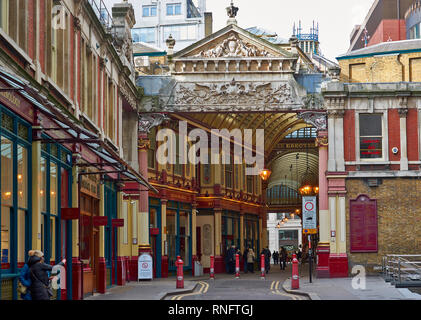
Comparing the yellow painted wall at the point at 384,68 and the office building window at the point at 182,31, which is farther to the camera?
the office building window at the point at 182,31

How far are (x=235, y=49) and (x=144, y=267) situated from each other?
403 inches

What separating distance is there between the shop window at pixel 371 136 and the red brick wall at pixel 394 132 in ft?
1.32

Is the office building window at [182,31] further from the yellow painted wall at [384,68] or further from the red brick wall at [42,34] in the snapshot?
the red brick wall at [42,34]

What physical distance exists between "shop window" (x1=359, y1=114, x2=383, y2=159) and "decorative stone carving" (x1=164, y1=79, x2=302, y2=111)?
3.05 metres

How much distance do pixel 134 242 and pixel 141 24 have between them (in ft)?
206

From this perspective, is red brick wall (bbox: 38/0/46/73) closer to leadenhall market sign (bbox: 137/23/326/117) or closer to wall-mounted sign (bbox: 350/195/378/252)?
leadenhall market sign (bbox: 137/23/326/117)

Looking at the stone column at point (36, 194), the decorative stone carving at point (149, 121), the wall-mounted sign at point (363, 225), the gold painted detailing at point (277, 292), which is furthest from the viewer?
the decorative stone carving at point (149, 121)

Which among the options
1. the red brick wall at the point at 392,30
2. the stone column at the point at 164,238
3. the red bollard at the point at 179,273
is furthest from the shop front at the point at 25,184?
the red brick wall at the point at 392,30

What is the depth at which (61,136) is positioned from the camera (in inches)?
840

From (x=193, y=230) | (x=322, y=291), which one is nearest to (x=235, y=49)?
(x=193, y=230)

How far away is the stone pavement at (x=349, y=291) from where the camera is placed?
23.5 m

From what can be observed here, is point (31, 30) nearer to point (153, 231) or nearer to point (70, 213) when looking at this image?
point (70, 213)

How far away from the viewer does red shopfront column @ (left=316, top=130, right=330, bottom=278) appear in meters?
36.1

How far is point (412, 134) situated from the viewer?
36875mm
